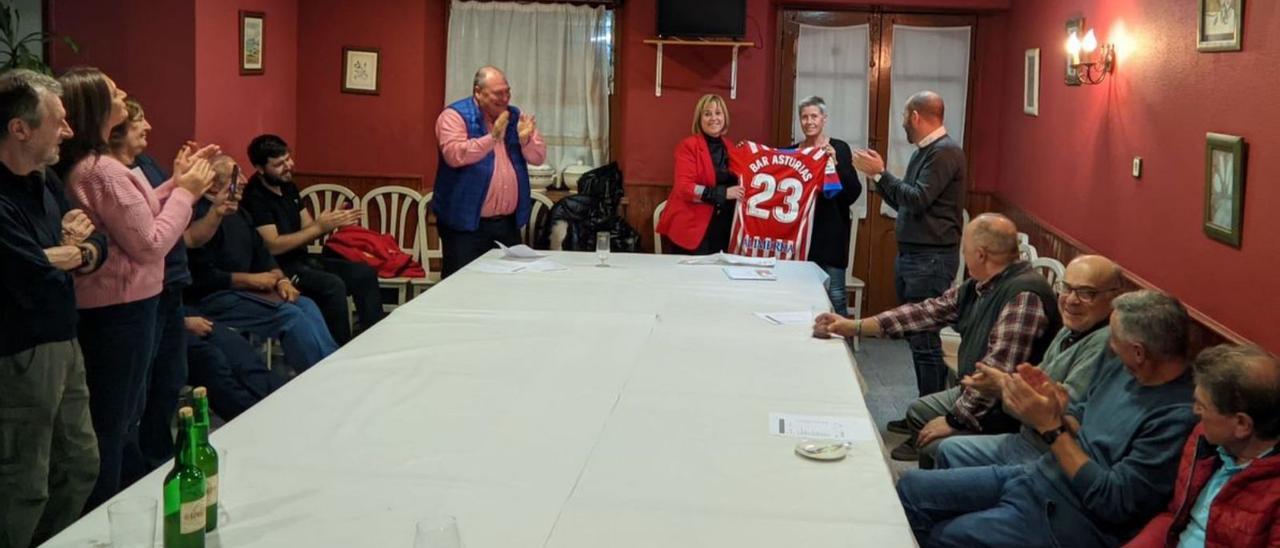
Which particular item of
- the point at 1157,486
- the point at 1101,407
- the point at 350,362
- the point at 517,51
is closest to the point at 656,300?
the point at 350,362

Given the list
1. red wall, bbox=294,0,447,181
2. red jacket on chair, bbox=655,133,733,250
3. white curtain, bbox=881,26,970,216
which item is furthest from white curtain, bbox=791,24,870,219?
red wall, bbox=294,0,447,181

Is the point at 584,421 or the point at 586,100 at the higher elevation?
the point at 586,100

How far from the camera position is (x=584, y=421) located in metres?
2.91

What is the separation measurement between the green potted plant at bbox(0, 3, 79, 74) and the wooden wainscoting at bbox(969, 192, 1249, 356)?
4235mm

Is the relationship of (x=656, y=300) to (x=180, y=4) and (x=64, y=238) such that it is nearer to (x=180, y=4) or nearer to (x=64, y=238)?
(x=64, y=238)

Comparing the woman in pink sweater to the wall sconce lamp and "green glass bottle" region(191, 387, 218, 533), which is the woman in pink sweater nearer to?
"green glass bottle" region(191, 387, 218, 533)

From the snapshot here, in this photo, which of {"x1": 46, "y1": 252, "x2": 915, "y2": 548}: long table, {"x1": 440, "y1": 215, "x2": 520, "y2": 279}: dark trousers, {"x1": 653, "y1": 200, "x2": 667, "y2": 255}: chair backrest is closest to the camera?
{"x1": 46, "y1": 252, "x2": 915, "y2": 548}: long table

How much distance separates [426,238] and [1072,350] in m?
4.33

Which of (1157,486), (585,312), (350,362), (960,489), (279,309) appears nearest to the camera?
(1157,486)

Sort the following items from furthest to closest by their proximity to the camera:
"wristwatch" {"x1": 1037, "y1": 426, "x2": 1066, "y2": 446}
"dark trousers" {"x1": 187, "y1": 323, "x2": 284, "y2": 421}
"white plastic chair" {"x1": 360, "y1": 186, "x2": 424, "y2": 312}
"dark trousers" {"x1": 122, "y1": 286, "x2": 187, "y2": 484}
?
"white plastic chair" {"x1": 360, "y1": 186, "x2": 424, "y2": 312} < "dark trousers" {"x1": 187, "y1": 323, "x2": 284, "y2": 421} < "dark trousers" {"x1": 122, "y1": 286, "x2": 187, "y2": 484} < "wristwatch" {"x1": 1037, "y1": 426, "x2": 1066, "y2": 446}

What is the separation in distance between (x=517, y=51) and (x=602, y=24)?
0.51 metres

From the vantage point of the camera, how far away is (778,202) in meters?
5.96

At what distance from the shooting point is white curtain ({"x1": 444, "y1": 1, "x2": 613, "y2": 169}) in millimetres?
7082

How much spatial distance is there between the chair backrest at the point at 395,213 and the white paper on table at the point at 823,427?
420 cm
